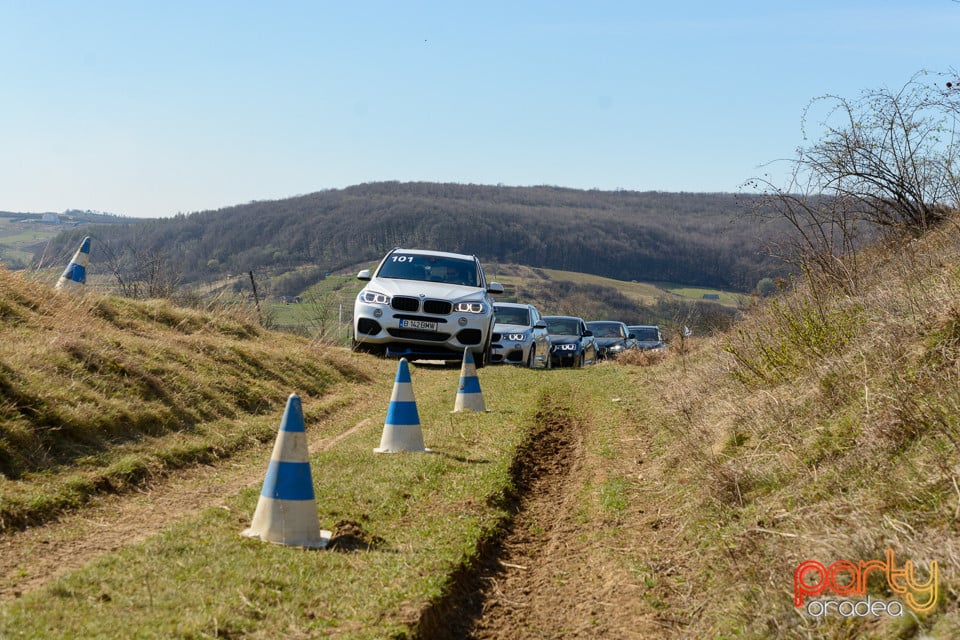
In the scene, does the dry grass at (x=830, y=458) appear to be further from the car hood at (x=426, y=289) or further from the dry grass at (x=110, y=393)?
the car hood at (x=426, y=289)

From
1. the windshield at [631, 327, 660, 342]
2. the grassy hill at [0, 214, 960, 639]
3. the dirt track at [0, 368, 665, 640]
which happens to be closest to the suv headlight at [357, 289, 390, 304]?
the grassy hill at [0, 214, 960, 639]

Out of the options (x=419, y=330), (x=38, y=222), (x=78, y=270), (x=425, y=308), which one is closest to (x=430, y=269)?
(x=425, y=308)

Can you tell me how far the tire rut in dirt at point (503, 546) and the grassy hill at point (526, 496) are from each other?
0.08 ft

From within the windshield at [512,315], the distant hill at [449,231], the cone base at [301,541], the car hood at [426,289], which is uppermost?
the distant hill at [449,231]

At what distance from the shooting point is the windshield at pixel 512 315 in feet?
72.5

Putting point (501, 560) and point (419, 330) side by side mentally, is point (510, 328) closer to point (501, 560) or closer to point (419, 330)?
point (419, 330)

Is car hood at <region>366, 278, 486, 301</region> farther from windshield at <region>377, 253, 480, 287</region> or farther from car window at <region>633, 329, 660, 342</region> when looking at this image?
car window at <region>633, 329, 660, 342</region>

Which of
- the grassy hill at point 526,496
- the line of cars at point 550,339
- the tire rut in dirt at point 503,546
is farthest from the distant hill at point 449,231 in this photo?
the tire rut in dirt at point 503,546

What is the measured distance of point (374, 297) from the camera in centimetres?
1673

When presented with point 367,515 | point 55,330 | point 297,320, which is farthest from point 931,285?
point 297,320

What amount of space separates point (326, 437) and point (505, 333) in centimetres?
1160

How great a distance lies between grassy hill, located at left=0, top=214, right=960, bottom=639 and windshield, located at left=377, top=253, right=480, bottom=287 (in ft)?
23.6

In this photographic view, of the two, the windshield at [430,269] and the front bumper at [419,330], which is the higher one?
the windshield at [430,269]

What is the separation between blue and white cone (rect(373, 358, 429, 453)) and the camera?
8.07m
